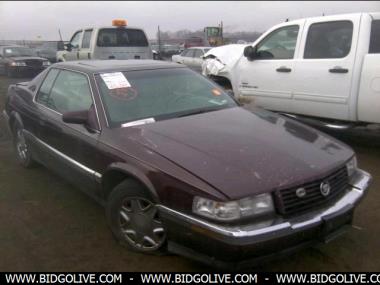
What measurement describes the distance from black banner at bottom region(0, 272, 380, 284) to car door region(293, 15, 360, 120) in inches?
117

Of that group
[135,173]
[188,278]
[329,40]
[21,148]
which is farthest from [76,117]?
[329,40]

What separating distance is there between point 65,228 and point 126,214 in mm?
815

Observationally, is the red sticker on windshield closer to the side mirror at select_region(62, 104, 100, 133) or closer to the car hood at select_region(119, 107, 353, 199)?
the car hood at select_region(119, 107, 353, 199)

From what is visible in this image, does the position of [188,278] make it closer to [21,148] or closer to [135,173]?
[135,173]

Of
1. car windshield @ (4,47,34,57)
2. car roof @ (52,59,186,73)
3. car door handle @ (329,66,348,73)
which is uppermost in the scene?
car roof @ (52,59,186,73)

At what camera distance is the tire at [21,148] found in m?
5.15

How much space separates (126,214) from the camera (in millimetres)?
3229

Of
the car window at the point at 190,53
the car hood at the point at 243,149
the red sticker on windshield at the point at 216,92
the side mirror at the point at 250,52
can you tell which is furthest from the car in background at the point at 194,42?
the car hood at the point at 243,149

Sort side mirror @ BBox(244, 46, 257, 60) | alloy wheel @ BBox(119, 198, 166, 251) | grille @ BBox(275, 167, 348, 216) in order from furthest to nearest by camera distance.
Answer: side mirror @ BBox(244, 46, 257, 60)
alloy wheel @ BBox(119, 198, 166, 251)
grille @ BBox(275, 167, 348, 216)

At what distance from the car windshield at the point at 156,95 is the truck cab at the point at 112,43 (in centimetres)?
725

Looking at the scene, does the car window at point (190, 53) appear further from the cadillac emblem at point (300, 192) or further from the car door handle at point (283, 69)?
the cadillac emblem at point (300, 192)

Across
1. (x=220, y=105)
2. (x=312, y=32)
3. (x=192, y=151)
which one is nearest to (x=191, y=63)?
(x=312, y=32)

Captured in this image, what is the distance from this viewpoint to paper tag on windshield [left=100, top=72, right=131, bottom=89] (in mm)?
3783

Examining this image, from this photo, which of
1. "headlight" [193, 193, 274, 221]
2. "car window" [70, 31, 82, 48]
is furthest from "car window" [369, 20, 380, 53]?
"car window" [70, 31, 82, 48]
